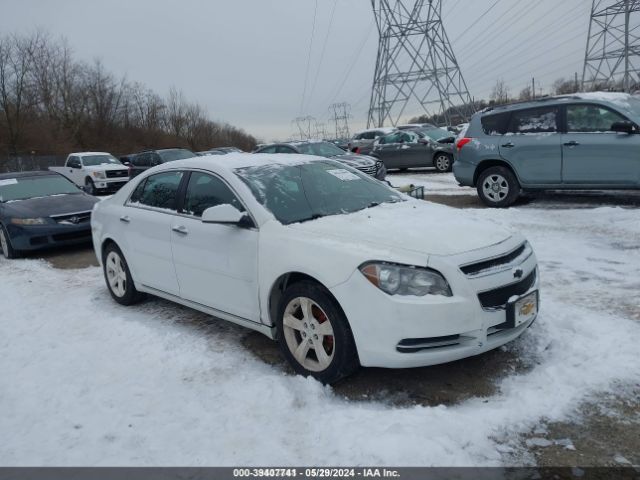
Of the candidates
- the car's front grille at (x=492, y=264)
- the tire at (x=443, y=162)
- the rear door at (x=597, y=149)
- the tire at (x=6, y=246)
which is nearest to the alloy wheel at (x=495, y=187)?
the rear door at (x=597, y=149)

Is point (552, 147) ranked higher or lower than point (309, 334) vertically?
higher

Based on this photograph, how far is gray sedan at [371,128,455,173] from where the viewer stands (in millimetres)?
17859

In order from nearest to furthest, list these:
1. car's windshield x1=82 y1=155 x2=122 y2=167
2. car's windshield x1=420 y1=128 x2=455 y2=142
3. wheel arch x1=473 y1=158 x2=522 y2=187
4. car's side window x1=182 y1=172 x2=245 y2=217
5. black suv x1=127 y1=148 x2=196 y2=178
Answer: car's side window x1=182 y1=172 x2=245 y2=217 → wheel arch x1=473 y1=158 x2=522 y2=187 → car's windshield x1=420 y1=128 x2=455 y2=142 → black suv x1=127 y1=148 x2=196 y2=178 → car's windshield x1=82 y1=155 x2=122 y2=167

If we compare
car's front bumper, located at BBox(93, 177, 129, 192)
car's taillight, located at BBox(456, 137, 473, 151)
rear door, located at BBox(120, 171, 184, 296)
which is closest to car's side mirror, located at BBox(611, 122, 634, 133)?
car's taillight, located at BBox(456, 137, 473, 151)

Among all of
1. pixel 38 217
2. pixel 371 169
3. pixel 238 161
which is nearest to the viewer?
pixel 238 161

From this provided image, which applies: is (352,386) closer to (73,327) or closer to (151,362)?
(151,362)

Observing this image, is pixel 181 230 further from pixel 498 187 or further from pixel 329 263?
pixel 498 187

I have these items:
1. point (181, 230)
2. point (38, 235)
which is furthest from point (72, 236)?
point (181, 230)

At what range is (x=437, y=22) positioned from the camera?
115 ft

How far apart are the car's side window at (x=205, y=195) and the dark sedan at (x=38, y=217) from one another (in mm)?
5018

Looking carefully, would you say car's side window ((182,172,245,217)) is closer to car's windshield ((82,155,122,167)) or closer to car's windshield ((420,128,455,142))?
car's windshield ((420,128,455,142))

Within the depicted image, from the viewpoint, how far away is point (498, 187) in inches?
383

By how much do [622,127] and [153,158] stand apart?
1668cm

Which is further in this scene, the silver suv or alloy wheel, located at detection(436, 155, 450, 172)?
alloy wheel, located at detection(436, 155, 450, 172)
